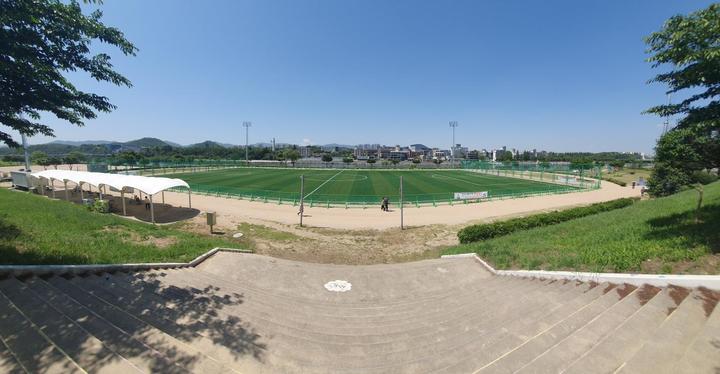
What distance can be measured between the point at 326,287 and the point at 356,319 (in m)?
2.78

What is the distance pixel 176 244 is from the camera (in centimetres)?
1262

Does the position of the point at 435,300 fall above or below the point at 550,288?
below

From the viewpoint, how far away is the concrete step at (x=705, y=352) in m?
3.31

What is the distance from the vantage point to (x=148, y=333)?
458 centimetres

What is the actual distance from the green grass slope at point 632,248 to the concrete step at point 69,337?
10.00 metres

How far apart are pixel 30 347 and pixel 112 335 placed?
34.0 inches

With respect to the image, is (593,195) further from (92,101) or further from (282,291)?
(92,101)

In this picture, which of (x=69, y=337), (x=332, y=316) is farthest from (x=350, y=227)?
(x=69, y=337)

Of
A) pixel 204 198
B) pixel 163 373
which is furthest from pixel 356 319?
pixel 204 198

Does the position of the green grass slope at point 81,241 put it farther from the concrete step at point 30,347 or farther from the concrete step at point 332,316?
the concrete step at point 30,347

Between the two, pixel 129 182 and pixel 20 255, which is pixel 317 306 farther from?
pixel 129 182

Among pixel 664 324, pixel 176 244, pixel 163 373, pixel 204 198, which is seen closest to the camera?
pixel 163 373

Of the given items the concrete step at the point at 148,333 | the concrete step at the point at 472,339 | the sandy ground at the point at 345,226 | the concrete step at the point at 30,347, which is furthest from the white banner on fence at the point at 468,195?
the concrete step at the point at 30,347

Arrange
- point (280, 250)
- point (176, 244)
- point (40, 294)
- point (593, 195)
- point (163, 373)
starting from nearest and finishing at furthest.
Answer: point (163, 373) → point (40, 294) → point (176, 244) → point (280, 250) → point (593, 195)
